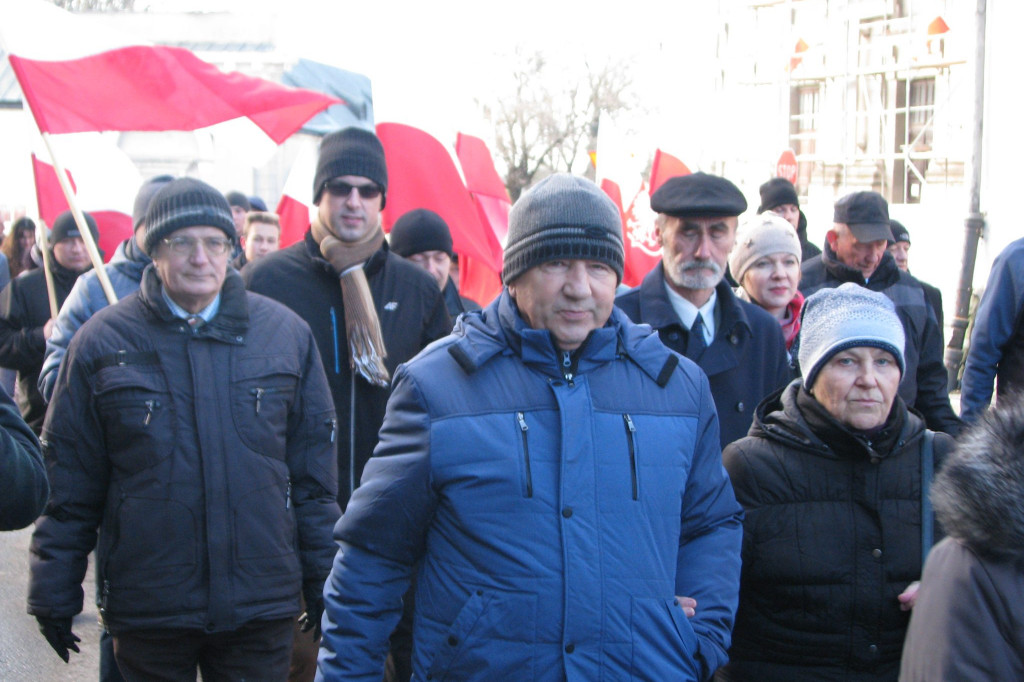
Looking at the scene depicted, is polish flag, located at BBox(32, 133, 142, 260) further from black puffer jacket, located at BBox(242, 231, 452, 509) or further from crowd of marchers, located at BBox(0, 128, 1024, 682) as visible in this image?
black puffer jacket, located at BBox(242, 231, 452, 509)

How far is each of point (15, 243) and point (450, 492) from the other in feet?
23.9

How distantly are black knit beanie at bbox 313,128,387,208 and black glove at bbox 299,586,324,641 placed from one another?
163cm

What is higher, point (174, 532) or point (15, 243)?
point (15, 243)

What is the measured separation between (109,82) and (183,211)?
179 centimetres

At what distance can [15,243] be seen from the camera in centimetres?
849

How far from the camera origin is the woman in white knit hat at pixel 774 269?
4461 mm

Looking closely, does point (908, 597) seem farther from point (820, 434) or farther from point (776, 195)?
point (776, 195)

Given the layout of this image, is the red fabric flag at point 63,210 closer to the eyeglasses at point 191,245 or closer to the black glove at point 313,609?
the eyeglasses at point 191,245

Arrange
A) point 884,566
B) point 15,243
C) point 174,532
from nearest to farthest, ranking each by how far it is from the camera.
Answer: point 884,566 < point 174,532 < point 15,243

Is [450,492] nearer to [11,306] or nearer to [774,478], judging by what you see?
[774,478]

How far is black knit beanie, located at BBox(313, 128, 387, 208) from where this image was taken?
171 inches

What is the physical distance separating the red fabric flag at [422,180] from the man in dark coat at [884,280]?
1971 millimetres

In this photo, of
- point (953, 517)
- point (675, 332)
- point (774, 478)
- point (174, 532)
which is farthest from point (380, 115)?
point (953, 517)

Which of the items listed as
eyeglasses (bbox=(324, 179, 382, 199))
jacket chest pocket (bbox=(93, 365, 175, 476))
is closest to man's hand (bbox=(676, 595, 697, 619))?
jacket chest pocket (bbox=(93, 365, 175, 476))
